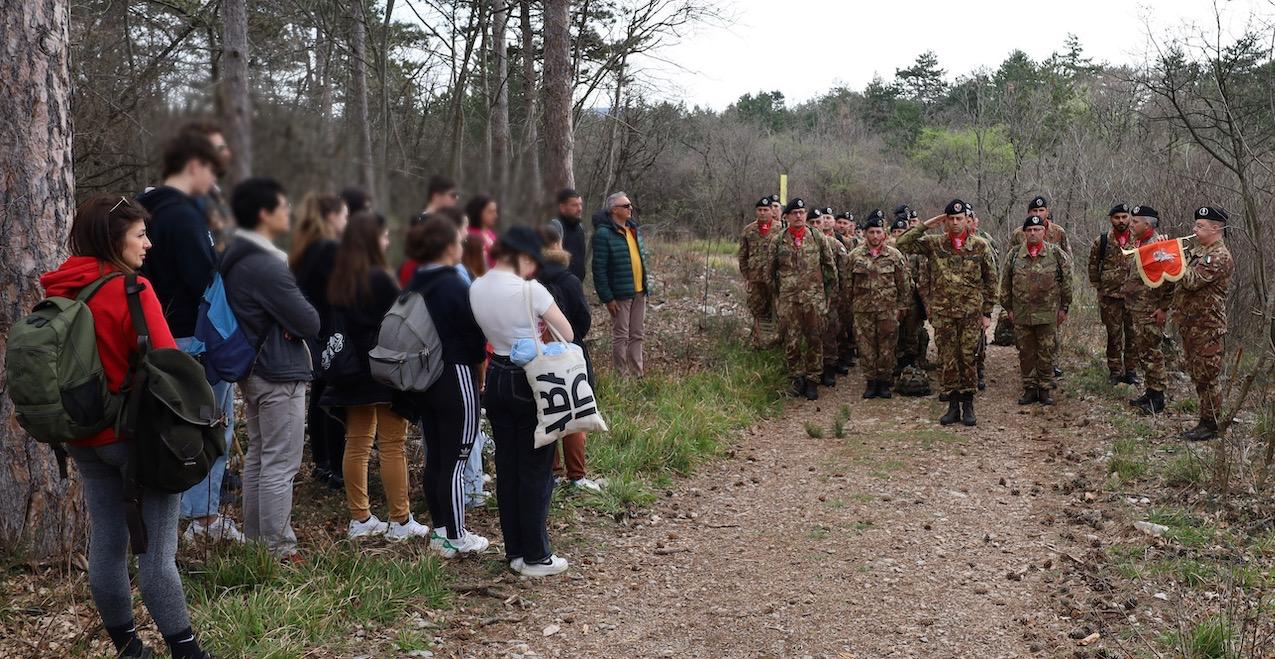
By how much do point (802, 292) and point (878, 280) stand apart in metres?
0.84

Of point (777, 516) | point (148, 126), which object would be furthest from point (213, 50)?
point (777, 516)

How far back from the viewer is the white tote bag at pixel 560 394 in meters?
4.38

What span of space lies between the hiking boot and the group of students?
5339 mm

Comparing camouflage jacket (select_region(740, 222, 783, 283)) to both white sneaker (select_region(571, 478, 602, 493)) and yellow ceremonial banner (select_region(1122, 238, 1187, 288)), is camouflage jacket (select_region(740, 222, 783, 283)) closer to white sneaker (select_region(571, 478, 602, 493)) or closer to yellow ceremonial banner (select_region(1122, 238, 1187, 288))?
yellow ceremonial banner (select_region(1122, 238, 1187, 288))

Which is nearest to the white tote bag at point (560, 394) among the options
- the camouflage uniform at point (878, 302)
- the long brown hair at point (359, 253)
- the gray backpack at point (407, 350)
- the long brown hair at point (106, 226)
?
the gray backpack at point (407, 350)

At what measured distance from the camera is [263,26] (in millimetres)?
2691

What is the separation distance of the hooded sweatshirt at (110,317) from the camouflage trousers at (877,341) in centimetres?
789

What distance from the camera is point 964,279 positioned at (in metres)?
8.87

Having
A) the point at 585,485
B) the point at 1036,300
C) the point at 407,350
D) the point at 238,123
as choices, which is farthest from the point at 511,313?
the point at 1036,300

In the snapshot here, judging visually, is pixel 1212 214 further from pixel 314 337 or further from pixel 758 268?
pixel 314 337

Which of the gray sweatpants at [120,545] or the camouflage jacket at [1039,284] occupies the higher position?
the camouflage jacket at [1039,284]

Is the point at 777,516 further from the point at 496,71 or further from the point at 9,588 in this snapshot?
the point at 496,71

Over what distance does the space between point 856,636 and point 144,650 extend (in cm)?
333

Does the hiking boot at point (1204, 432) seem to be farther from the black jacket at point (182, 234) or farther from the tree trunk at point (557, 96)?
the black jacket at point (182, 234)
